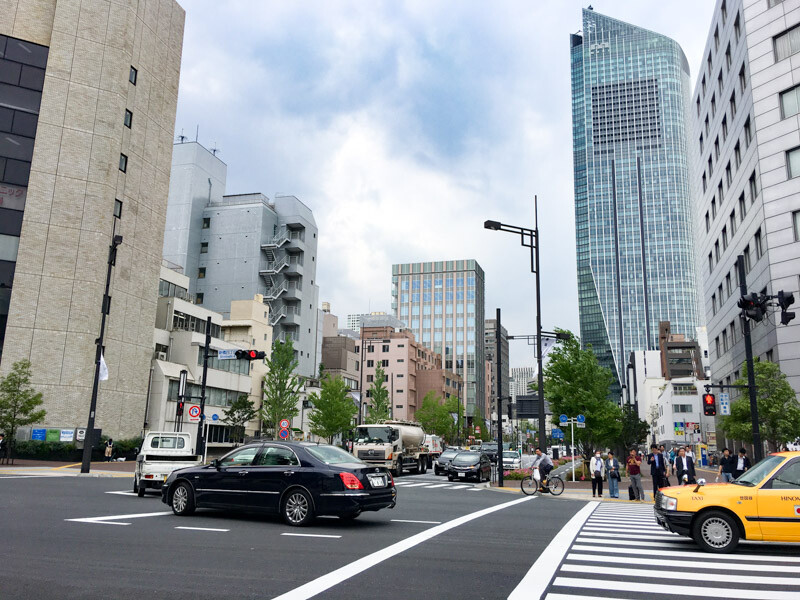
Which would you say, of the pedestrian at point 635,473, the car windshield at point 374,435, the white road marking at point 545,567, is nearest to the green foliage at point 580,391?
the car windshield at point 374,435

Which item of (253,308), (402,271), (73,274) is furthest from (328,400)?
(402,271)

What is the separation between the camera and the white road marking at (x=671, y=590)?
6.61 metres

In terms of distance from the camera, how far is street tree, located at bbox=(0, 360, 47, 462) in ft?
112

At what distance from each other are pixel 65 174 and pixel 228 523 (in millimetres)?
37569

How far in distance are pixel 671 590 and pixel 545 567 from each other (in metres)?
1.68

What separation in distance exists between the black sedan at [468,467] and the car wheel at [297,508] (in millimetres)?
20715

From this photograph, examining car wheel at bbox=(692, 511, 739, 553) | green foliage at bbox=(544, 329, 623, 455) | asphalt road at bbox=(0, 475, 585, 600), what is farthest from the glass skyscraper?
asphalt road at bbox=(0, 475, 585, 600)

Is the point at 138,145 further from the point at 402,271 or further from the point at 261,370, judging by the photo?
the point at 402,271

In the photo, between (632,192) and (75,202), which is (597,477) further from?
(632,192)

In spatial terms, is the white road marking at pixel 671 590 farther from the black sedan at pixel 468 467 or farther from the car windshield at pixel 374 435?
the car windshield at pixel 374 435

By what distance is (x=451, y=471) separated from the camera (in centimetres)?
3145

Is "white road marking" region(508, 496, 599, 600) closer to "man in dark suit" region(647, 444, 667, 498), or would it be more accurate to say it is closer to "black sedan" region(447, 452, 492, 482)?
"man in dark suit" region(647, 444, 667, 498)

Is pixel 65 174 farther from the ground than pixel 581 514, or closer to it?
farther from the ground

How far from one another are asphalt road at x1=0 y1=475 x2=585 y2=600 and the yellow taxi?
7.87 ft
